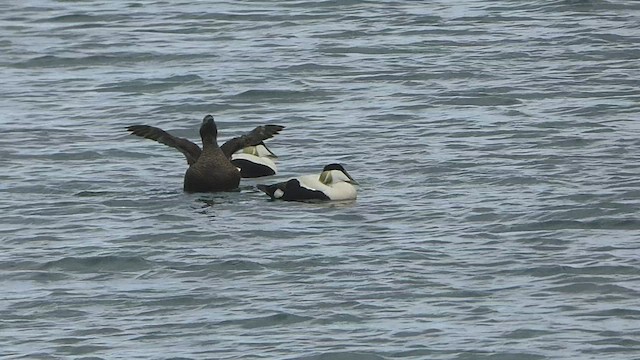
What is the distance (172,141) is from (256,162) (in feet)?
2.47

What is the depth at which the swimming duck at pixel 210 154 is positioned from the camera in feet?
53.2

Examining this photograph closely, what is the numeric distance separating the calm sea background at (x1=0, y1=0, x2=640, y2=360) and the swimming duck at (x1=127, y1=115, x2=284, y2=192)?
0.52ft

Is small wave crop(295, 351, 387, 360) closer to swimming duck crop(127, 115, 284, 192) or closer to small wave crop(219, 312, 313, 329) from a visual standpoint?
small wave crop(219, 312, 313, 329)

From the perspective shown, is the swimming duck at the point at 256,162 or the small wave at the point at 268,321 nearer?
the small wave at the point at 268,321

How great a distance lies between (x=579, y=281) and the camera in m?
12.9

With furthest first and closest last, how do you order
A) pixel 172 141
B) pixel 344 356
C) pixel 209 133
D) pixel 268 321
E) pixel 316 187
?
pixel 172 141, pixel 209 133, pixel 316 187, pixel 268 321, pixel 344 356

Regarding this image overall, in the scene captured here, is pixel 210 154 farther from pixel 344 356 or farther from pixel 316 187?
pixel 344 356

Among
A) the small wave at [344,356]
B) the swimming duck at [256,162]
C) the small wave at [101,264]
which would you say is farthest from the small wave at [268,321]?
the swimming duck at [256,162]

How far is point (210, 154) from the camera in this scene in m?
16.4

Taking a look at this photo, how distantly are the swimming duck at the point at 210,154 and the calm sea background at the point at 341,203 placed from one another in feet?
0.52

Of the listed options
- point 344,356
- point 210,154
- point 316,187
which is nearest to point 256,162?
point 210,154

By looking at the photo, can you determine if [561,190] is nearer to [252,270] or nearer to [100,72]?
[252,270]

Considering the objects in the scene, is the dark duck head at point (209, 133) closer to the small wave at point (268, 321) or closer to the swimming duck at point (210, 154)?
the swimming duck at point (210, 154)

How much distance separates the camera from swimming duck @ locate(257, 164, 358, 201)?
15648mm
